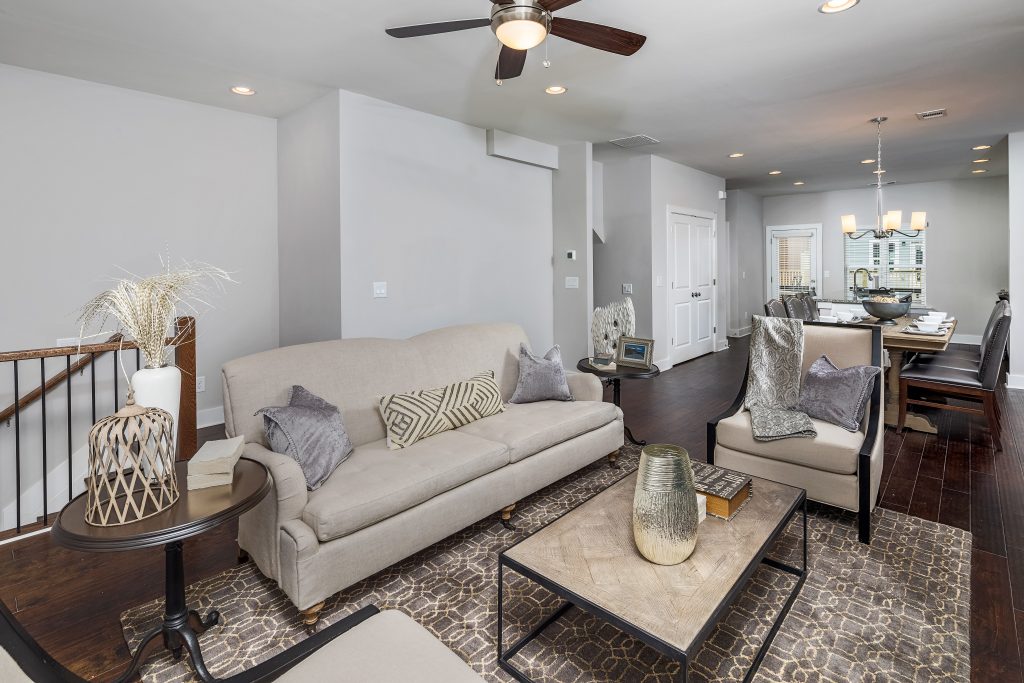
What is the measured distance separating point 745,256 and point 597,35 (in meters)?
8.19

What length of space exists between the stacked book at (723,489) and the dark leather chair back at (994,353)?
262 centimetres

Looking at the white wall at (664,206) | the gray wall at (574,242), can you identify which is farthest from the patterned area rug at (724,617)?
the white wall at (664,206)

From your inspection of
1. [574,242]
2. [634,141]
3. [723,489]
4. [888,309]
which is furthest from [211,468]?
[888,309]

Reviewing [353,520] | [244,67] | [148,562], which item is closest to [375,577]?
[353,520]

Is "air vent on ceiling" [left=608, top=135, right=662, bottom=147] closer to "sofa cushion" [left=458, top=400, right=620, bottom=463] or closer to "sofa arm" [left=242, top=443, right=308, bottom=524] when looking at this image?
"sofa cushion" [left=458, top=400, right=620, bottom=463]

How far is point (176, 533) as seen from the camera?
149cm

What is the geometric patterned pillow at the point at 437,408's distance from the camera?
2.59 metres

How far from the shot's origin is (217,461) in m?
1.75

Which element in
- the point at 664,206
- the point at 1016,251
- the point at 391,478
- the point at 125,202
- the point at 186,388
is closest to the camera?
the point at 391,478

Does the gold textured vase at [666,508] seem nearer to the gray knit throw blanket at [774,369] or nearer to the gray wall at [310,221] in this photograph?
the gray knit throw blanket at [774,369]

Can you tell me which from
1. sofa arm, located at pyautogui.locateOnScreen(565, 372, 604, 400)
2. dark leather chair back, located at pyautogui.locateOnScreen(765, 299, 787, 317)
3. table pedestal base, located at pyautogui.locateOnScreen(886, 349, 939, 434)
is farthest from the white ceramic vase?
dark leather chair back, located at pyautogui.locateOnScreen(765, 299, 787, 317)

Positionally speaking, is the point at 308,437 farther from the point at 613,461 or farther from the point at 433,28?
the point at 613,461

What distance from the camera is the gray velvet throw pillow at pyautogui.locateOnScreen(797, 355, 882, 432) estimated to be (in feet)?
8.89

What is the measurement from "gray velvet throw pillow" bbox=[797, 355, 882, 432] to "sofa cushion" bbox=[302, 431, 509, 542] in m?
1.69
